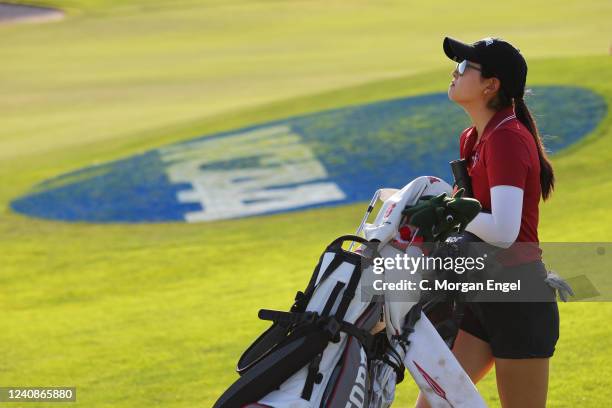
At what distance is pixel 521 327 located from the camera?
424 cm

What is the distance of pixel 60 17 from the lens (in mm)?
43312

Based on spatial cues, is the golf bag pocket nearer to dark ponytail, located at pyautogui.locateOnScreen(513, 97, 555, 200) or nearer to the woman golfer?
the woman golfer

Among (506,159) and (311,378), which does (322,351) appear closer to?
(311,378)

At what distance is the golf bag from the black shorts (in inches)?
14.0

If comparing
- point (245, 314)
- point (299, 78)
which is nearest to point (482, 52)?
point (245, 314)

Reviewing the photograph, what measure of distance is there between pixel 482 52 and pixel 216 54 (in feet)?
94.0

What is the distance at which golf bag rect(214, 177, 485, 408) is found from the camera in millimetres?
3842

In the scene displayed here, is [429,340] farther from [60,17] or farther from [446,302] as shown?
[60,17]

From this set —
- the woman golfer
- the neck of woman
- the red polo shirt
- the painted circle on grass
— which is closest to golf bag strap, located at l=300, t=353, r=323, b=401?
the woman golfer

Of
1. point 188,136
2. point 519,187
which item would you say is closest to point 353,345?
point 519,187

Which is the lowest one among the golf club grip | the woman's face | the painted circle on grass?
the painted circle on grass

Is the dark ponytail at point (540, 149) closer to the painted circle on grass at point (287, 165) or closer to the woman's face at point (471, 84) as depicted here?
the woman's face at point (471, 84)

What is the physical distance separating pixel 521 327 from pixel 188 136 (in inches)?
606

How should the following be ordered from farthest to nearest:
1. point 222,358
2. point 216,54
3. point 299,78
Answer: point 216,54 < point 299,78 < point 222,358
